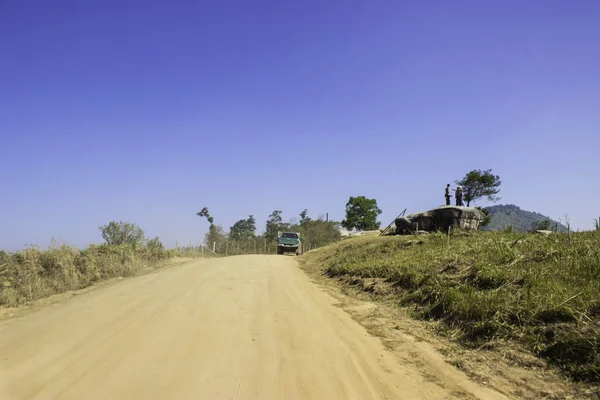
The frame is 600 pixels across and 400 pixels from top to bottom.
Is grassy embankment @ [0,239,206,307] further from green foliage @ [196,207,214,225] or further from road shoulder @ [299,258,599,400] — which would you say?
green foliage @ [196,207,214,225]

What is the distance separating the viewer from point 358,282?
999 centimetres

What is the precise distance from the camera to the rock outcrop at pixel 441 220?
17408 mm

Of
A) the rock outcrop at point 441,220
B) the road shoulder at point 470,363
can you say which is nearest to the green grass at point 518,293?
the road shoulder at point 470,363

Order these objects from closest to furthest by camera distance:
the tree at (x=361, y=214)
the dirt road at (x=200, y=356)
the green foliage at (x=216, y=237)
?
the dirt road at (x=200, y=356) → the green foliage at (x=216, y=237) → the tree at (x=361, y=214)

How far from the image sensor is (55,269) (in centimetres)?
1138

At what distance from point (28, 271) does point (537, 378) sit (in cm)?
1303

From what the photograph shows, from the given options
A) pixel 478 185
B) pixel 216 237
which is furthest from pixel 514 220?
pixel 216 237

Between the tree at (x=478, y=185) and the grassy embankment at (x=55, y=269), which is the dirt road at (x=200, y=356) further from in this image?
the tree at (x=478, y=185)

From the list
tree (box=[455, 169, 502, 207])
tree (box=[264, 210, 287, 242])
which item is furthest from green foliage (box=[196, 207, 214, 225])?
tree (box=[455, 169, 502, 207])

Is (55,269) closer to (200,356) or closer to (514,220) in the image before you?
(200,356)

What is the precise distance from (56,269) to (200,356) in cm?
991

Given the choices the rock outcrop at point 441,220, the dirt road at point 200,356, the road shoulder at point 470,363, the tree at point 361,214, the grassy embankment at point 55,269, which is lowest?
the road shoulder at point 470,363

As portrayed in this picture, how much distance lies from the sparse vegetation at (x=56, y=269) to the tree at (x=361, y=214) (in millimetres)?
48255

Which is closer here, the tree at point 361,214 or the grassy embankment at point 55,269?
the grassy embankment at point 55,269
